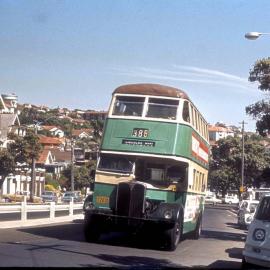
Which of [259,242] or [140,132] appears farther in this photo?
[140,132]

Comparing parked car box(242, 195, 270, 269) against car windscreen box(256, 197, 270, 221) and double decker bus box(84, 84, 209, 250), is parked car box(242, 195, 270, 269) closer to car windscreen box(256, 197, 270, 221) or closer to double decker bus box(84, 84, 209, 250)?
car windscreen box(256, 197, 270, 221)

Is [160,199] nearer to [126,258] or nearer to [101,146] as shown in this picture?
[101,146]

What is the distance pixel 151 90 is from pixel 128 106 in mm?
840

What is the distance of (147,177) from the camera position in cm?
1692

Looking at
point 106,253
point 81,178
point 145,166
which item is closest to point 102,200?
point 145,166

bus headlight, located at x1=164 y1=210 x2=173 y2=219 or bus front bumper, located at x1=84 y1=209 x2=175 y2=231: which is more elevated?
bus headlight, located at x1=164 y1=210 x2=173 y2=219

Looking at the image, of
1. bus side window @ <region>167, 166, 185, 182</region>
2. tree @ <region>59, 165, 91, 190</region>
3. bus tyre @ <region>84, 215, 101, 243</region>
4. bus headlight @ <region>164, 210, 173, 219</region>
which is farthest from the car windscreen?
tree @ <region>59, 165, 91, 190</region>

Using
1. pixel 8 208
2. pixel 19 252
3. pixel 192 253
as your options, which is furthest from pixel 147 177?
pixel 8 208

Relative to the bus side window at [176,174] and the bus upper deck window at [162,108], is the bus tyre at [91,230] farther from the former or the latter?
the bus upper deck window at [162,108]

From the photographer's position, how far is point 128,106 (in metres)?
17.4

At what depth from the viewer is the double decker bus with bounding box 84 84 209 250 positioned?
633 inches

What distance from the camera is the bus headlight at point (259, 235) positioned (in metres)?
10.6

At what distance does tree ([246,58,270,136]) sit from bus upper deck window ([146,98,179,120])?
6.47 metres

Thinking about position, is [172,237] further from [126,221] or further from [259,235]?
[259,235]
